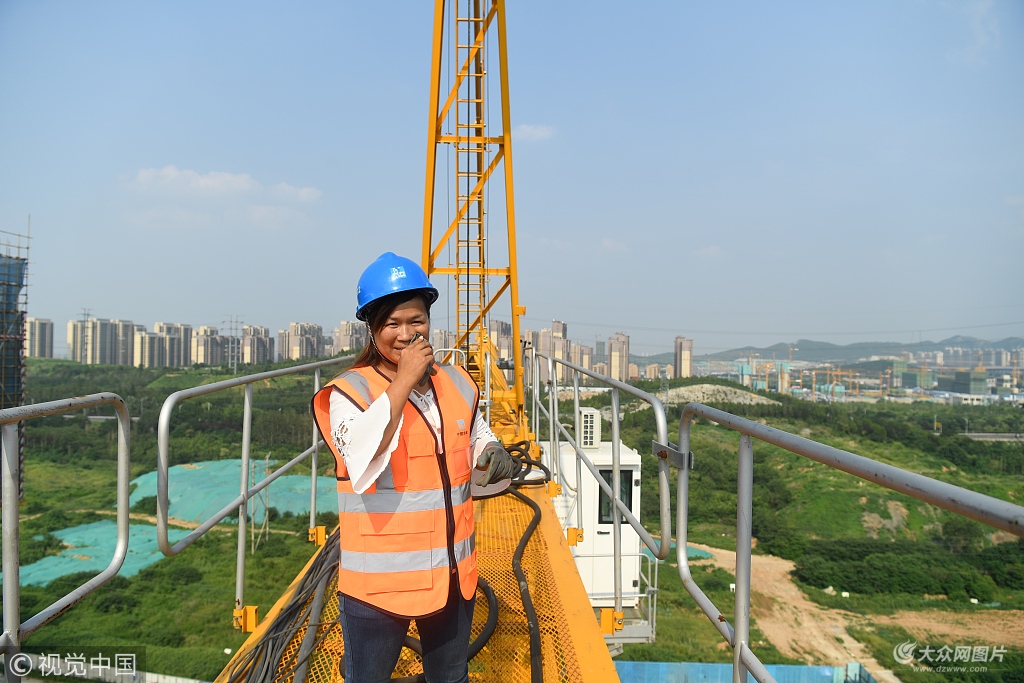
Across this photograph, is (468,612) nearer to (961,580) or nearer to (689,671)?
(689,671)

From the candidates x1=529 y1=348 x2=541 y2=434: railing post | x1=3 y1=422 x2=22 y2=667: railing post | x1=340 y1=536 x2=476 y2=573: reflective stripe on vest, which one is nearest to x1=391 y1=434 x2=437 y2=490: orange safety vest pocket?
x1=340 y1=536 x2=476 y2=573: reflective stripe on vest

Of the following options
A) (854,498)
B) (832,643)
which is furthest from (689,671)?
(854,498)

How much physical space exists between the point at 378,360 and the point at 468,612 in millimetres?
796

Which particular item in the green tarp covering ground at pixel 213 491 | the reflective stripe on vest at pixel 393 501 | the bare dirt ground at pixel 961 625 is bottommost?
the bare dirt ground at pixel 961 625

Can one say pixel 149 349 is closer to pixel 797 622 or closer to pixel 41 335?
pixel 41 335

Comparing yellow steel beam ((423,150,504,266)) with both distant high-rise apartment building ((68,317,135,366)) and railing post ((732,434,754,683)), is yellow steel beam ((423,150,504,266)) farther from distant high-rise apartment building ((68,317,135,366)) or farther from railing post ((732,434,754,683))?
distant high-rise apartment building ((68,317,135,366))

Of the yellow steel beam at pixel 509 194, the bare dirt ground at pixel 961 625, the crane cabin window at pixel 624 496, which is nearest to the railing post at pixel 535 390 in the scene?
the yellow steel beam at pixel 509 194

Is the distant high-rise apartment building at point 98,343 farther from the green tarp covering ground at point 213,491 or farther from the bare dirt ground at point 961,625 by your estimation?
the bare dirt ground at point 961,625

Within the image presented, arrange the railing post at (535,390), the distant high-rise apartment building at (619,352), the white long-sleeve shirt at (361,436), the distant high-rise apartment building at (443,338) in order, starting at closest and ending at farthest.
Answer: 1. the white long-sleeve shirt at (361,436)
2. the railing post at (535,390)
3. the distant high-rise apartment building at (443,338)
4. the distant high-rise apartment building at (619,352)

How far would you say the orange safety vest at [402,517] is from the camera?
1367mm

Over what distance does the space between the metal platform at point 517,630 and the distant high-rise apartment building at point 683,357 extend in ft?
145

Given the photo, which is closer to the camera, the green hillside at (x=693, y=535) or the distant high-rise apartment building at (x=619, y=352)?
the green hillside at (x=693, y=535)

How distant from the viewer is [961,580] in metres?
30.0

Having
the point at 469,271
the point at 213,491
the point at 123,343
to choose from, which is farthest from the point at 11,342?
the point at 123,343
